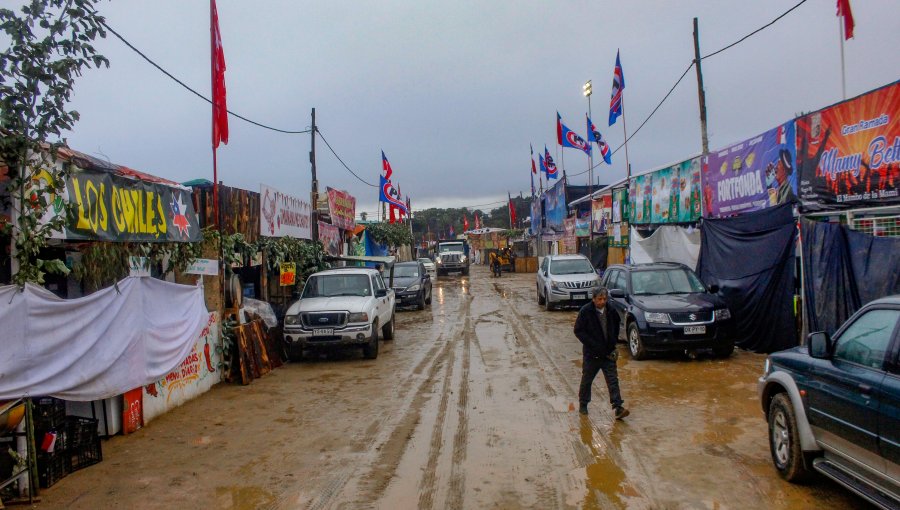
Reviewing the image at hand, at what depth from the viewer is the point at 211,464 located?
6.36 metres

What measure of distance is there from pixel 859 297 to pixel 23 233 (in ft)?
35.4

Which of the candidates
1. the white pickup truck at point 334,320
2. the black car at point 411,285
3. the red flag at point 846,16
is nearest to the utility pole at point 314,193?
the black car at point 411,285

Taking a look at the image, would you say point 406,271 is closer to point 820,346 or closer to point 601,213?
point 601,213

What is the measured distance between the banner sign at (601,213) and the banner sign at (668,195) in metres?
4.04

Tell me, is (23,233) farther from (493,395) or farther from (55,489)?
(493,395)

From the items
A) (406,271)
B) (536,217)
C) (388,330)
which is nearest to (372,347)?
(388,330)

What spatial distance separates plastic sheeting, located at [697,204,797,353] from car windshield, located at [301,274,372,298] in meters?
7.45

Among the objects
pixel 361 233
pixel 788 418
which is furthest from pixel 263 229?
pixel 361 233

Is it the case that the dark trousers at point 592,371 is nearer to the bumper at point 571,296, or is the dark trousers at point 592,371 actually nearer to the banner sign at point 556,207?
the bumper at point 571,296

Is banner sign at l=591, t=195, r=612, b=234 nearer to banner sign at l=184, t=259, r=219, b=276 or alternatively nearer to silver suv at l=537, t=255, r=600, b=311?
silver suv at l=537, t=255, r=600, b=311

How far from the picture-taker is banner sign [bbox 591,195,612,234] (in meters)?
28.1

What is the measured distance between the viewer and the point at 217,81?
1093 cm

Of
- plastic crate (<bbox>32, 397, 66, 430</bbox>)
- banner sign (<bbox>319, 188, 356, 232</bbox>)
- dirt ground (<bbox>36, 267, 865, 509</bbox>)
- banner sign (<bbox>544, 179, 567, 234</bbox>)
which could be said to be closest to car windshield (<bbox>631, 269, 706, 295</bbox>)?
dirt ground (<bbox>36, 267, 865, 509</bbox>)

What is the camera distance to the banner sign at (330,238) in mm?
20906
